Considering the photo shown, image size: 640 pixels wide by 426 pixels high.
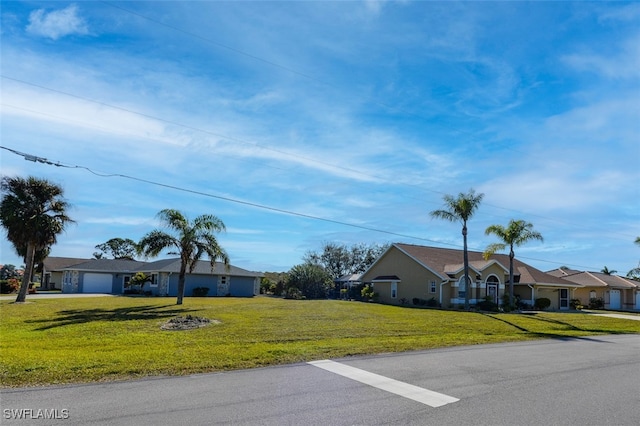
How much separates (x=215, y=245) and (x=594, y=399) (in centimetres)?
2373

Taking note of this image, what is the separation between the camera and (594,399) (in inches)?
312

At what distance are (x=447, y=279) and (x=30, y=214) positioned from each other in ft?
96.8

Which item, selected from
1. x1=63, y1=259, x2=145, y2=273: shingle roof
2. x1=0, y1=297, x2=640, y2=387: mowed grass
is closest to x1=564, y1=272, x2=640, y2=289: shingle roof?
x1=0, y1=297, x2=640, y2=387: mowed grass

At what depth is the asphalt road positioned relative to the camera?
6512mm

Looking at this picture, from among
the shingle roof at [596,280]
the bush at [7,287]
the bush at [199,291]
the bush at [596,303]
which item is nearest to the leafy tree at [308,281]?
the bush at [199,291]

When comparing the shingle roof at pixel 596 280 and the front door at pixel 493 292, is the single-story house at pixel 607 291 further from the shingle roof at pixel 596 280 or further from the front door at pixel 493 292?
the front door at pixel 493 292

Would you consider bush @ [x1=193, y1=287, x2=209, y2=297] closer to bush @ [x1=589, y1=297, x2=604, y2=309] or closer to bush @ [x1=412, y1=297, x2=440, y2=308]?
bush @ [x1=412, y1=297, x2=440, y2=308]

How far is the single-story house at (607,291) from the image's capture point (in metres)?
48.0

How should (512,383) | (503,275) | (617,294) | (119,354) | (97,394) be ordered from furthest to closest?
(617,294) < (503,275) < (119,354) < (512,383) < (97,394)

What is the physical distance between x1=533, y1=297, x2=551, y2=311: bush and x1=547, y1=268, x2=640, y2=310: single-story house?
8760mm

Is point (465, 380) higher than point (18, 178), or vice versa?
point (18, 178)

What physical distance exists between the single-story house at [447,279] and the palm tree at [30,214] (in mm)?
26170

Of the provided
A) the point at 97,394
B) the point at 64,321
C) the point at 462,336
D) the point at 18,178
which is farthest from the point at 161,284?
the point at 97,394

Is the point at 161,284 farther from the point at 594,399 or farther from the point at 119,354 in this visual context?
the point at 594,399
